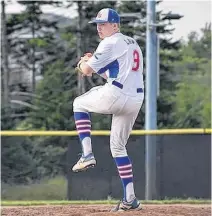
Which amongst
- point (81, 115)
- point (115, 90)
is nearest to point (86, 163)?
point (81, 115)

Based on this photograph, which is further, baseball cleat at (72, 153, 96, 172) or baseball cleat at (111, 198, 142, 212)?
baseball cleat at (111, 198, 142, 212)

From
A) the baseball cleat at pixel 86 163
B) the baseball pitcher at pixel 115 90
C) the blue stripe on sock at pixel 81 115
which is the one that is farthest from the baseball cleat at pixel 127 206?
the blue stripe on sock at pixel 81 115

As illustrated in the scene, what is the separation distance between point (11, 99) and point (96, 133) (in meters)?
11.3

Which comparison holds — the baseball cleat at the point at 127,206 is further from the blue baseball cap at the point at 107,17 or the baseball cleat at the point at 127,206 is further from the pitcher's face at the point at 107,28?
the blue baseball cap at the point at 107,17

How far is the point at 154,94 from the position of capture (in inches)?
539

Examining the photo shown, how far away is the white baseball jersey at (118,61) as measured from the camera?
270 inches

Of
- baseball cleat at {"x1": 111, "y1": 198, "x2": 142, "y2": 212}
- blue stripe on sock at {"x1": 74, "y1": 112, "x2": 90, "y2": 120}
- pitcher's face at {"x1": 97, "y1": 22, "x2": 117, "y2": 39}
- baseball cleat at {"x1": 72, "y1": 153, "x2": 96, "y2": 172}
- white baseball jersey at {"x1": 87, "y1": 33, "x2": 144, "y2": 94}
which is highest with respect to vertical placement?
pitcher's face at {"x1": 97, "y1": 22, "x2": 117, "y2": 39}

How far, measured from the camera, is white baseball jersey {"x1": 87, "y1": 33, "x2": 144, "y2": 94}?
6.85 metres

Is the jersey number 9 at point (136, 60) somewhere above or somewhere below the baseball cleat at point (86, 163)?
above

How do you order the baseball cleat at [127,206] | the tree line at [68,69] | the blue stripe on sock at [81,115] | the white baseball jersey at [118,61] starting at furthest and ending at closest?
the tree line at [68,69] < the baseball cleat at [127,206] < the blue stripe on sock at [81,115] < the white baseball jersey at [118,61]

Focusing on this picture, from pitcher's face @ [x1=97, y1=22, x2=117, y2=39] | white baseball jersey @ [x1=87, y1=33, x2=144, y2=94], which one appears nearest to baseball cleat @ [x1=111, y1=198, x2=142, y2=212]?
white baseball jersey @ [x1=87, y1=33, x2=144, y2=94]

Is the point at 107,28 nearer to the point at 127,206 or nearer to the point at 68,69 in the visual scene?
the point at 127,206

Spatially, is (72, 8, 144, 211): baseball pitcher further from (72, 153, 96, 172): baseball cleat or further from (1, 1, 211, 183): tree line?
(1, 1, 211, 183): tree line

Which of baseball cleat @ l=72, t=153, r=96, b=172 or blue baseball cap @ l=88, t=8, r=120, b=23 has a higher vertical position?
blue baseball cap @ l=88, t=8, r=120, b=23
